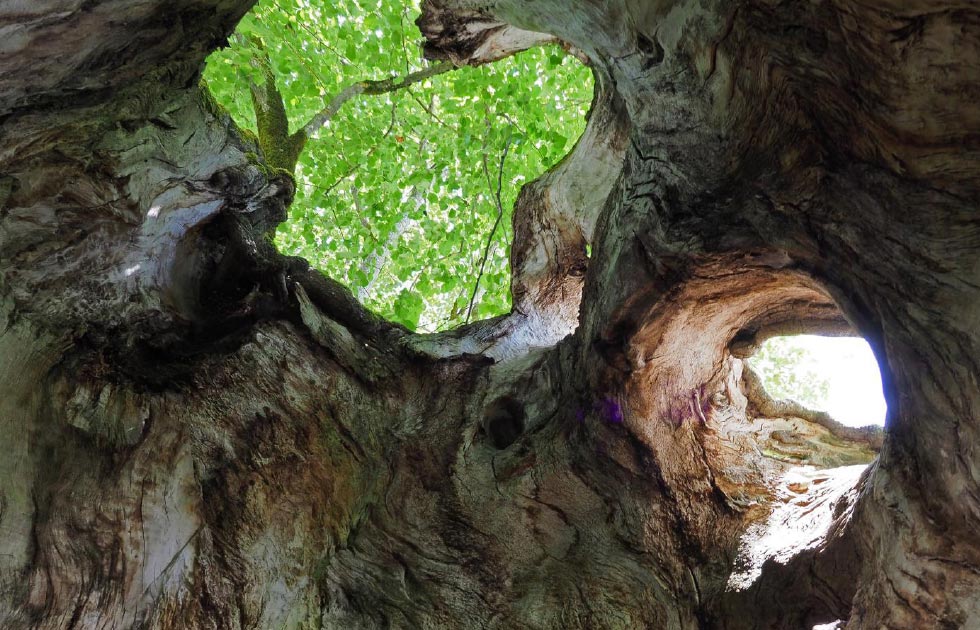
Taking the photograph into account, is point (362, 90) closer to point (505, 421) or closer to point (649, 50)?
point (505, 421)

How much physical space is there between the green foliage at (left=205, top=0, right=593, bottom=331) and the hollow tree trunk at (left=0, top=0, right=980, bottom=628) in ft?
8.00

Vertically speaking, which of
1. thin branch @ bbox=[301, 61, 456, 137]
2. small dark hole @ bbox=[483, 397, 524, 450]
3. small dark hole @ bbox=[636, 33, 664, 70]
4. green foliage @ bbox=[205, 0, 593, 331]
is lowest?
small dark hole @ bbox=[483, 397, 524, 450]

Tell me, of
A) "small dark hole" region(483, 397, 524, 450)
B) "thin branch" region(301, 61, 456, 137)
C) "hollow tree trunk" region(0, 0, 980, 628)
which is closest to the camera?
"hollow tree trunk" region(0, 0, 980, 628)

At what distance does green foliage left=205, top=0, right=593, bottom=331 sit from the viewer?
520 centimetres

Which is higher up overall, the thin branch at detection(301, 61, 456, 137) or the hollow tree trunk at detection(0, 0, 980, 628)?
the thin branch at detection(301, 61, 456, 137)

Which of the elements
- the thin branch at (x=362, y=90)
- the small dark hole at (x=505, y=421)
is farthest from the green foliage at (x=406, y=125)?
the small dark hole at (x=505, y=421)

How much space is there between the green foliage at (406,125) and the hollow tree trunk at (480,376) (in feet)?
8.00

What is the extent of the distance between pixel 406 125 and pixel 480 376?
432cm

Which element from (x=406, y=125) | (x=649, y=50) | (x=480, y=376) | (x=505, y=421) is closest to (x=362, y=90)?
(x=406, y=125)

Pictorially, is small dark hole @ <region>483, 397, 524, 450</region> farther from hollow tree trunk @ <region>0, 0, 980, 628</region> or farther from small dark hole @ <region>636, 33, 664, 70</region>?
small dark hole @ <region>636, 33, 664, 70</region>

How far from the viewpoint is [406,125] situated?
6.26 meters

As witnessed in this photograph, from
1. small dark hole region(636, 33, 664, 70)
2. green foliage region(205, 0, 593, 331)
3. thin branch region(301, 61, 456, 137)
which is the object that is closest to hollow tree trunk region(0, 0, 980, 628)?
small dark hole region(636, 33, 664, 70)

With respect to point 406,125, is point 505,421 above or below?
below

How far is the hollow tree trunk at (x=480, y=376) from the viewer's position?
148 centimetres
